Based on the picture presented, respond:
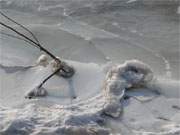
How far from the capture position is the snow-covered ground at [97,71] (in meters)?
3.03

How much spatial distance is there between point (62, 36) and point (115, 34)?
1.80 feet

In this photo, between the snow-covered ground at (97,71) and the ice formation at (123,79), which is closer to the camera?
the snow-covered ground at (97,71)

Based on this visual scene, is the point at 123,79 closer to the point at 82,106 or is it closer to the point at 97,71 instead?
the point at 97,71

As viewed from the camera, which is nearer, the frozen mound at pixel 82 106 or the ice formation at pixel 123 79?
the frozen mound at pixel 82 106

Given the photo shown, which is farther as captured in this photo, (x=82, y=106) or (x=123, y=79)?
(x=123, y=79)

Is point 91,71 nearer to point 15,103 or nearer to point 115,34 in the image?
point 15,103

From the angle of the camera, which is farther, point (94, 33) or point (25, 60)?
point (94, 33)

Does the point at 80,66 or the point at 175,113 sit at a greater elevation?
the point at 80,66

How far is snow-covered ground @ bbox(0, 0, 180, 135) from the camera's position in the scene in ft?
9.95

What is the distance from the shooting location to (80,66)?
3672 millimetres

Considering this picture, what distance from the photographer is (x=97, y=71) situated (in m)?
3.61

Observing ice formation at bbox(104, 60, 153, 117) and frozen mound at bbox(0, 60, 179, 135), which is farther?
ice formation at bbox(104, 60, 153, 117)

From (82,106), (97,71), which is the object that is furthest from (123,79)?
(82,106)

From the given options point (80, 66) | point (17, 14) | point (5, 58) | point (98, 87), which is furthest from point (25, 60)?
point (17, 14)
